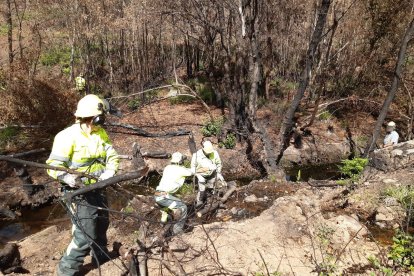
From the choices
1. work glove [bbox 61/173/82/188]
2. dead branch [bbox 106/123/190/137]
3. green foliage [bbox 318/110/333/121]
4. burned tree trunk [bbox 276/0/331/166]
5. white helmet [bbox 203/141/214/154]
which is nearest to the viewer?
work glove [bbox 61/173/82/188]

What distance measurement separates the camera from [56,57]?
53.6 ft

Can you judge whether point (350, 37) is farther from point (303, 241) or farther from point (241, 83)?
point (303, 241)

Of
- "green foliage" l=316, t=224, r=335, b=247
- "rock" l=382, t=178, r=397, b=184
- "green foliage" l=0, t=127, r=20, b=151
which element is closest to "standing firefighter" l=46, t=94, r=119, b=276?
"green foliage" l=316, t=224, r=335, b=247

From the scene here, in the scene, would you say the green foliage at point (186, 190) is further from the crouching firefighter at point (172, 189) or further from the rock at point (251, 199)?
the crouching firefighter at point (172, 189)

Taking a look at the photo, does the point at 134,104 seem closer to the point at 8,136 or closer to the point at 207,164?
the point at 8,136

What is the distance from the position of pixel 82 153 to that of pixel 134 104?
33.1ft

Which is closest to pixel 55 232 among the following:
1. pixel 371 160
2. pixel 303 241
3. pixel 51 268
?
pixel 51 268

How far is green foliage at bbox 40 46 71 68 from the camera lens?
52.4 feet

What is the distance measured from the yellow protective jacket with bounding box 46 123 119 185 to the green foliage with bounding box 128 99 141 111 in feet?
31.9

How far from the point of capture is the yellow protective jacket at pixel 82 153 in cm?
385

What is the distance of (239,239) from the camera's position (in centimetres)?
475

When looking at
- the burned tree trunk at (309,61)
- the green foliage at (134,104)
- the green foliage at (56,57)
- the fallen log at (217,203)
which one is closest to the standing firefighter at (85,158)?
the fallen log at (217,203)

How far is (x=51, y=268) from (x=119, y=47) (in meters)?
11.8

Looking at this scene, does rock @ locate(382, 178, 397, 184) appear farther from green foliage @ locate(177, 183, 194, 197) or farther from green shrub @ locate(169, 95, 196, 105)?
green shrub @ locate(169, 95, 196, 105)
